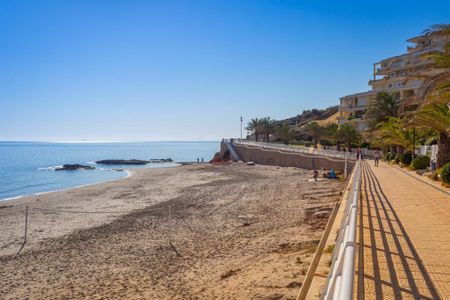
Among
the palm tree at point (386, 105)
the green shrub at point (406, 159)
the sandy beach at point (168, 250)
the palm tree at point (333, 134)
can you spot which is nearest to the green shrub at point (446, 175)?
the sandy beach at point (168, 250)

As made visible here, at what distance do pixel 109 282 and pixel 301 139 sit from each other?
7655 centimetres

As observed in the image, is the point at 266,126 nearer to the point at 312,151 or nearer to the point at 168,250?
the point at 312,151

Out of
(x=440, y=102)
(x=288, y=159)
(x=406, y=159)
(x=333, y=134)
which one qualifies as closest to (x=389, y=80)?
(x=333, y=134)

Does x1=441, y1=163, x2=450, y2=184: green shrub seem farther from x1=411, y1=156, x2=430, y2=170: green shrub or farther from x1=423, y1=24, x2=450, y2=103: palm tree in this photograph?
x1=411, y1=156, x2=430, y2=170: green shrub

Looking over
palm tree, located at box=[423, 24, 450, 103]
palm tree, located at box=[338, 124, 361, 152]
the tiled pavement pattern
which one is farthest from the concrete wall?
the tiled pavement pattern

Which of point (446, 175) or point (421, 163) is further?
point (421, 163)

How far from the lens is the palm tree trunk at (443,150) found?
1997cm

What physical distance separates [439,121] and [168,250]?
49.8 feet

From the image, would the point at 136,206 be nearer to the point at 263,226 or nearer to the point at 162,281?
the point at 263,226

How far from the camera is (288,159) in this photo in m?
48.8

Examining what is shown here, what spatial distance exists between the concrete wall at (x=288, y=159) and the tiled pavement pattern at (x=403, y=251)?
84.4 ft

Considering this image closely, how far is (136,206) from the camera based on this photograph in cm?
2336

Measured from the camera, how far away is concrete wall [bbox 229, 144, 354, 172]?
123 ft

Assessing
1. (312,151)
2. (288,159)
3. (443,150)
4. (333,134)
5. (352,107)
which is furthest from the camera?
(352,107)
